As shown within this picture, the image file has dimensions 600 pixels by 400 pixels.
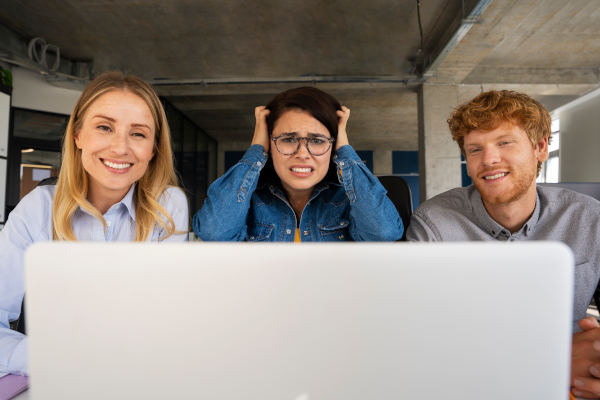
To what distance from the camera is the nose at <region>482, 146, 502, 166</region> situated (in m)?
1.36

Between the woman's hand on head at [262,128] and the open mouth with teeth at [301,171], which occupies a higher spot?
the woman's hand on head at [262,128]

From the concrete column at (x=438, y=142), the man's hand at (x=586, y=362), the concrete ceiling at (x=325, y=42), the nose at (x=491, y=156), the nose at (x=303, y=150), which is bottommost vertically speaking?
the man's hand at (x=586, y=362)

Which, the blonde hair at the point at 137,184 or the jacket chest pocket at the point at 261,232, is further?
the jacket chest pocket at the point at 261,232

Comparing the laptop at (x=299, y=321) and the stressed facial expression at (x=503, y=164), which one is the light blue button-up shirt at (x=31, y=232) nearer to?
the laptop at (x=299, y=321)

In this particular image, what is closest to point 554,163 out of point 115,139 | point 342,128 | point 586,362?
point 342,128

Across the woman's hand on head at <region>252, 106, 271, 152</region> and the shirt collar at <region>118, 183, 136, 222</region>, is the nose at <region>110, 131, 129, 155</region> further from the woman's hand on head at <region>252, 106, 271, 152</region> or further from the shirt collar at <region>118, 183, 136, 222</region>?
the woman's hand on head at <region>252, 106, 271, 152</region>

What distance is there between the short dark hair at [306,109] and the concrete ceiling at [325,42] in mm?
3570

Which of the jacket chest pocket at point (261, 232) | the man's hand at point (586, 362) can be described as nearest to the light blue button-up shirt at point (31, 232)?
the jacket chest pocket at point (261, 232)

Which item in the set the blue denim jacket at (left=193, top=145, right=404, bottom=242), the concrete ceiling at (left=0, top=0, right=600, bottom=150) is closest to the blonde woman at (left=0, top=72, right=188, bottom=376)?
the blue denim jacket at (left=193, top=145, right=404, bottom=242)

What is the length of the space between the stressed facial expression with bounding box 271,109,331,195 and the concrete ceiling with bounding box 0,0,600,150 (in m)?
3.69

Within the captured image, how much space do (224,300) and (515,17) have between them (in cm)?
572

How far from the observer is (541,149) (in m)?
1.48

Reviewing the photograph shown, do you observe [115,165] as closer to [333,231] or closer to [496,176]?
[333,231]

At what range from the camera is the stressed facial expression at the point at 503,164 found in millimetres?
1355
